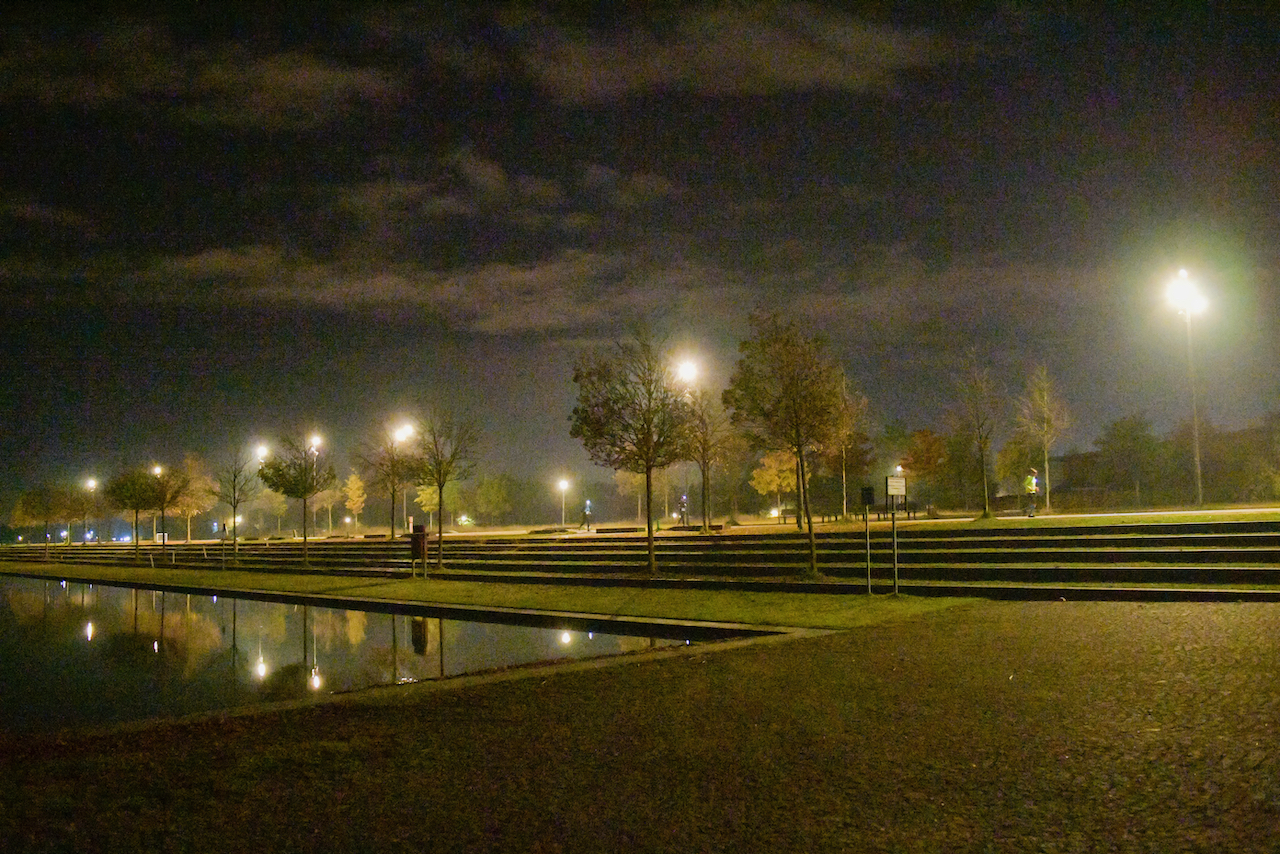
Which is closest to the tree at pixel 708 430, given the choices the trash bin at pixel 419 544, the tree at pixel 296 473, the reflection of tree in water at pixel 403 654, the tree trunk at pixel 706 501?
the tree trunk at pixel 706 501

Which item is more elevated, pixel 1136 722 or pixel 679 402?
pixel 679 402

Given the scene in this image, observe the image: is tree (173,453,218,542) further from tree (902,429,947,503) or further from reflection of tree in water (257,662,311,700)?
reflection of tree in water (257,662,311,700)

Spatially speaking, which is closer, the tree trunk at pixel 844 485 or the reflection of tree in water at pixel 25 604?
the reflection of tree in water at pixel 25 604

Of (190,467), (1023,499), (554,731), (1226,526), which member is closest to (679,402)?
(1226,526)

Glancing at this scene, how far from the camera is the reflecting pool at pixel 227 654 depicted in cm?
955

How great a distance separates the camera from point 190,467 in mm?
59000

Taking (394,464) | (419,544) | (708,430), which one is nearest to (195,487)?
(394,464)

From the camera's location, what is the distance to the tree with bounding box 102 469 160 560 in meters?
40.1

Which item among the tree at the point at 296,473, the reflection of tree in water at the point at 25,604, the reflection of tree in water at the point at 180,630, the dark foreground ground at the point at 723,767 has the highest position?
the tree at the point at 296,473

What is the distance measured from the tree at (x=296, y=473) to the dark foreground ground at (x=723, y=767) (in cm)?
2492

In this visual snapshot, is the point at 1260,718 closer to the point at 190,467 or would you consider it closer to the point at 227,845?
the point at 227,845

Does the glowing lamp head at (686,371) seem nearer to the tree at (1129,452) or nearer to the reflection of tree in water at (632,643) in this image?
the reflection of tree in water at (632,643)

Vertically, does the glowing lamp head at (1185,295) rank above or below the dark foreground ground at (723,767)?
above

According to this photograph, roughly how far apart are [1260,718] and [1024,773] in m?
2.14
